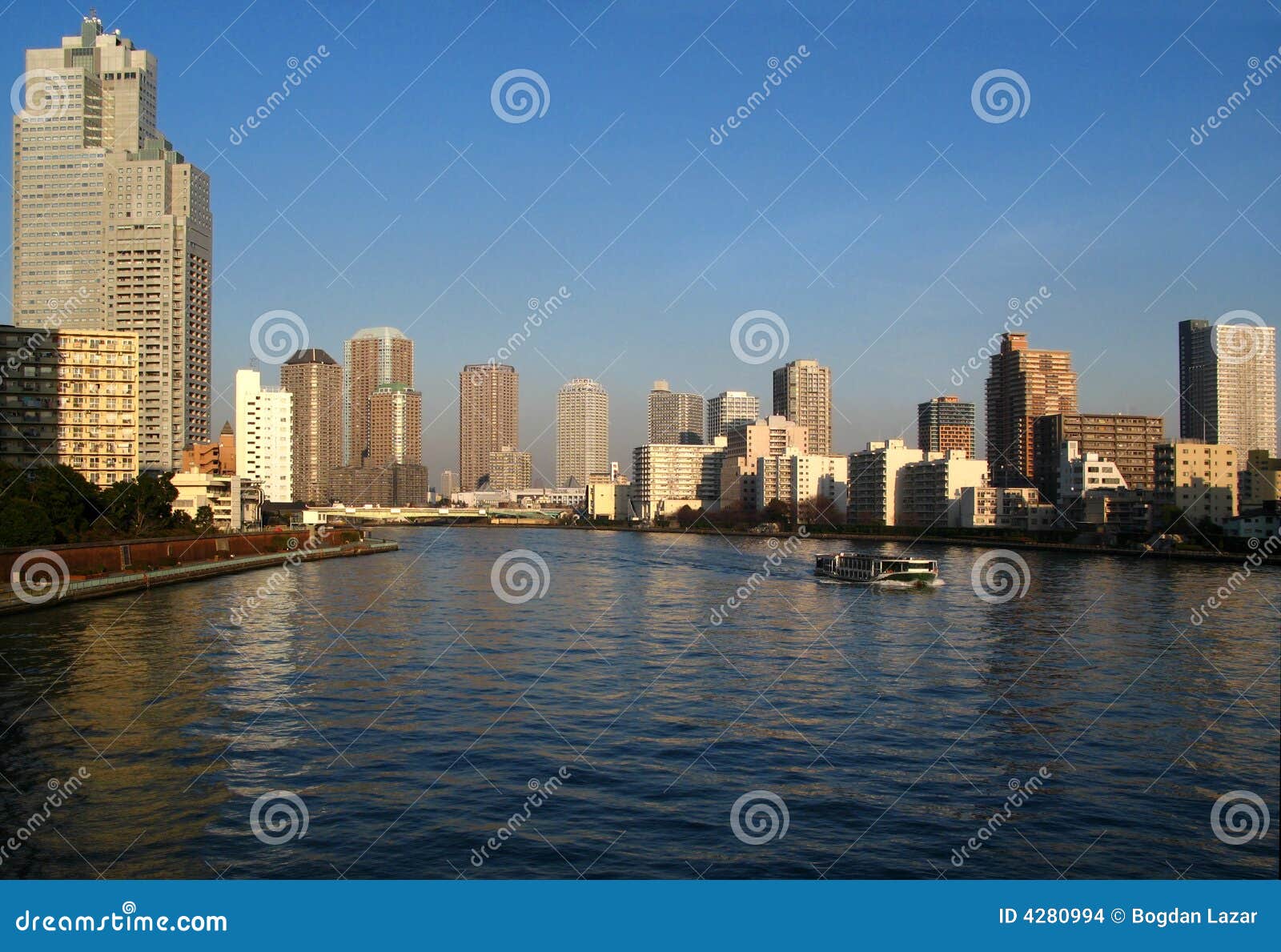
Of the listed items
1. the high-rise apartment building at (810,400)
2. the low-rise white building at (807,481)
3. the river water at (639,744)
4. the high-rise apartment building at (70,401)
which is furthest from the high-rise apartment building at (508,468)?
the river water at (639,744)

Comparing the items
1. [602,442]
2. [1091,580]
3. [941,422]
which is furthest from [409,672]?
[602,442]

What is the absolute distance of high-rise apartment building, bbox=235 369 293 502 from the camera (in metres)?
57.2

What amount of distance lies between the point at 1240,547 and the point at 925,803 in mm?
32387

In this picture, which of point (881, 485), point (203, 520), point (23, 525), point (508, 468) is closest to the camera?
point (23, 525)

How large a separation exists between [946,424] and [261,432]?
56.5 m

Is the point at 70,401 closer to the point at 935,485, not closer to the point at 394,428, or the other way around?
the point at 935,485

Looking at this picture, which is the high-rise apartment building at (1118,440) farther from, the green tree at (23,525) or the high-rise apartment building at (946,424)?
the green tree at (23,525)

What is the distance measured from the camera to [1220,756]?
816 cm

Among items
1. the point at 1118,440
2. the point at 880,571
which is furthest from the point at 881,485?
the point at 880,571

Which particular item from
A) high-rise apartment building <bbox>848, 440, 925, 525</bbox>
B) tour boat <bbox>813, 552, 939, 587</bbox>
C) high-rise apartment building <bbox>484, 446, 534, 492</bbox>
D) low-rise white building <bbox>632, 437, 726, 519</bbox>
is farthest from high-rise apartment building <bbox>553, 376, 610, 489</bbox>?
tour boat <bbox>813, 552, 939, 587</bbox>

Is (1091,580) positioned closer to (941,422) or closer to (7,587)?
(7,587)

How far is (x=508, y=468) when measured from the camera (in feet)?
414

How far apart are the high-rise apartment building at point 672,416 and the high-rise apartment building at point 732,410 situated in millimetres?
2739

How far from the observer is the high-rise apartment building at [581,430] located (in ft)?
402
